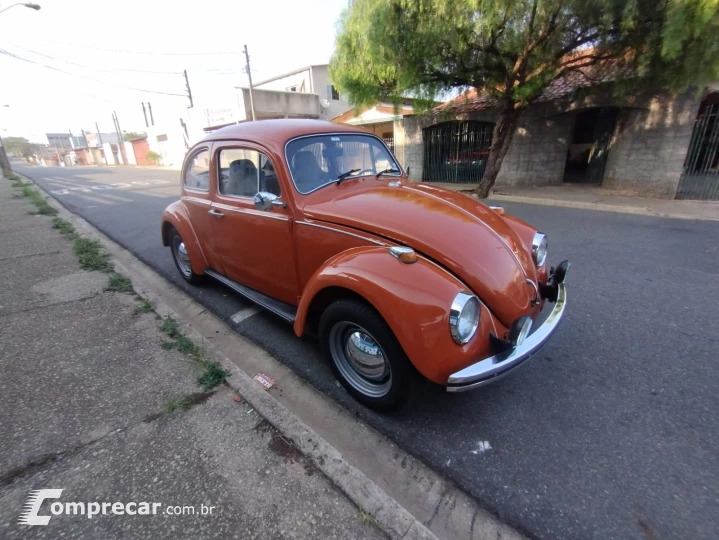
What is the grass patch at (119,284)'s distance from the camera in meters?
4.07

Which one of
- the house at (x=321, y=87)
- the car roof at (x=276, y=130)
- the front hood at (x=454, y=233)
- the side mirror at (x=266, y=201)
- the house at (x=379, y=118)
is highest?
the house at (x=321, y=87)

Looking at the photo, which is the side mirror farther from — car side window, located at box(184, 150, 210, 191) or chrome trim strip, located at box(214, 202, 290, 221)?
car side window, located at box(184, 150, 210, 191)

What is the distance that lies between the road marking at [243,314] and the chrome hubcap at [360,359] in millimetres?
1522

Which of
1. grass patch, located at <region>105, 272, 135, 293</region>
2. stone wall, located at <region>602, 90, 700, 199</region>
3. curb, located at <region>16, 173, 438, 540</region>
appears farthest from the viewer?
stone wall, located at <region>602, 90, 700, 199</region>

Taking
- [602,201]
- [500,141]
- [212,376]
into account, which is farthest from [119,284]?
[602,201]

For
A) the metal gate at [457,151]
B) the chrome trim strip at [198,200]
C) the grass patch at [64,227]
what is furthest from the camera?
the metal gate at [457,151]

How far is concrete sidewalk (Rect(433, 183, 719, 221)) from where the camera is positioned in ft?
24.6

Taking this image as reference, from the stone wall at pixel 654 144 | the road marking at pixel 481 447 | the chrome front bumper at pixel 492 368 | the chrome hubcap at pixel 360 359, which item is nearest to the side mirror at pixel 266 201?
the chrome hubcap at pixel 360 359

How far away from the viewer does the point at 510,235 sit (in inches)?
98.4

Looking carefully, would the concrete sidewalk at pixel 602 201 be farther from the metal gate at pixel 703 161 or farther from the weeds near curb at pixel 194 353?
the weeds near curb at pixel 194 353

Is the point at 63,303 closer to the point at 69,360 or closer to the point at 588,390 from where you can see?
the point at 69,360

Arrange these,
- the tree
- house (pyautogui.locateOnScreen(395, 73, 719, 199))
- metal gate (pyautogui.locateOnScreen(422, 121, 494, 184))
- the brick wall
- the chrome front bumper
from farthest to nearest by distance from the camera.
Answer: metal gate (pyautogui.locateOnScreen(422, 121, 494, 184)) → the brick wall → house (pyautogui.locateOnScreen(395, 73, 719, 199)) → the tree → the chrome front bumper

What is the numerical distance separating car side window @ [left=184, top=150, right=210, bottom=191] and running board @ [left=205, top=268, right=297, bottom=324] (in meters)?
1.02

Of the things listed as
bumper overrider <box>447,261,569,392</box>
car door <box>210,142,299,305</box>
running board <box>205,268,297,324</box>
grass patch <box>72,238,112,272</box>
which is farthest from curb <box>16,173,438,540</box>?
grass patch <box>72,238,112,272</box>
